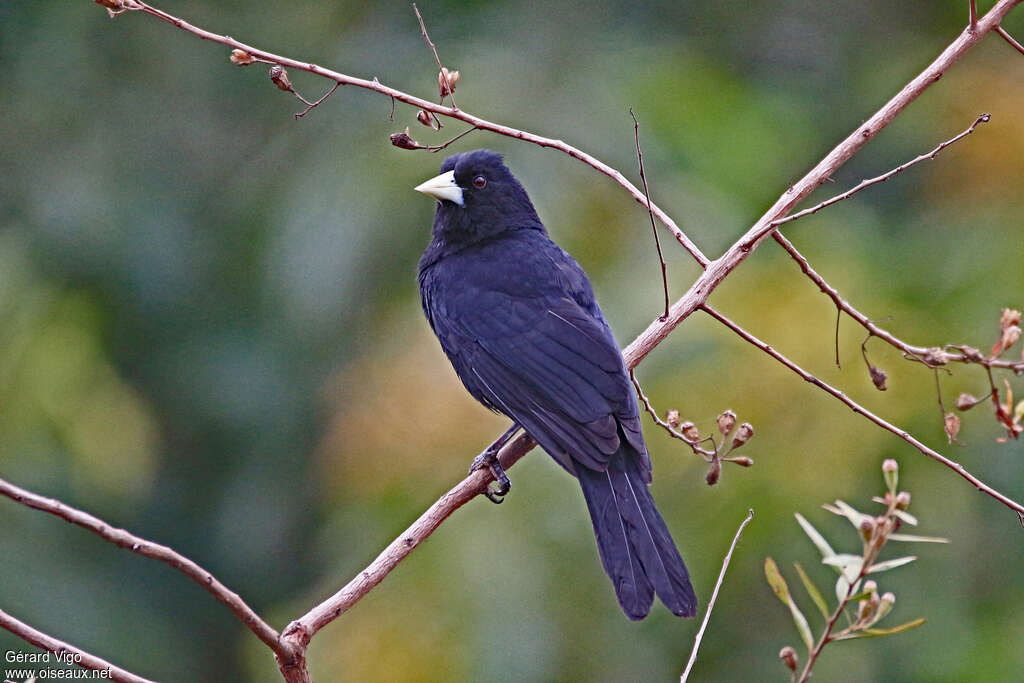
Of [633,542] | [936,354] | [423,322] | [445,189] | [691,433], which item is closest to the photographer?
[936,354]

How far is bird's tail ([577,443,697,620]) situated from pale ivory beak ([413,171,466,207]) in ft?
3.69

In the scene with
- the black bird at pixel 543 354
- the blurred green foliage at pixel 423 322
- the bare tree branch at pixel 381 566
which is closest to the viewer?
the bare tree branch at pixel 381 566

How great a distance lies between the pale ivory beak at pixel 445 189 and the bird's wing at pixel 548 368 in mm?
376

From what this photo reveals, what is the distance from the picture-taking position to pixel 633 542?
287 cm

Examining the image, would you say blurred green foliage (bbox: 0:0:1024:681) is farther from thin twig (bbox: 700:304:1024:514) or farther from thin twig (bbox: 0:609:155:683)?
thin twig (bbox: 0:609:155:683)

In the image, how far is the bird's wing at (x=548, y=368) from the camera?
10.1 ft

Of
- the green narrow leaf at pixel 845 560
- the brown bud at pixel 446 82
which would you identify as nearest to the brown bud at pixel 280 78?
the brown bud at pixel 446 82

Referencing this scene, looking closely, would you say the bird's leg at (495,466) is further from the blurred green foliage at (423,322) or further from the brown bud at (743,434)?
the blurred green foliage at (423,322)

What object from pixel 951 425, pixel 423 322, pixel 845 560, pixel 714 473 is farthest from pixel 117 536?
pixel 423 322

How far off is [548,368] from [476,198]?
32.5 inches

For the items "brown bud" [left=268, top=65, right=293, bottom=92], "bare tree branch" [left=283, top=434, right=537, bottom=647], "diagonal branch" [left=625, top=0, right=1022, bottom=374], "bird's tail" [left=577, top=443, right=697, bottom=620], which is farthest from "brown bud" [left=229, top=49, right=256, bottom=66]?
"bird's tail" [left=577, top=443, right=697, bottom=620]

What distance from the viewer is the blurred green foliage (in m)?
4.66

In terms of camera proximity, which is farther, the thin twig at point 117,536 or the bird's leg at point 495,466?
the bird's leg at point 495,466

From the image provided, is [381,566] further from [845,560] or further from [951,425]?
[951,425]
